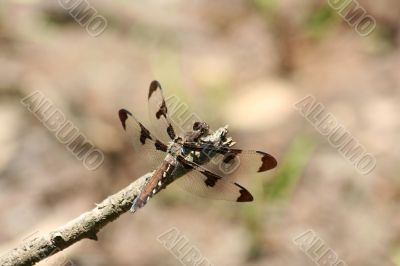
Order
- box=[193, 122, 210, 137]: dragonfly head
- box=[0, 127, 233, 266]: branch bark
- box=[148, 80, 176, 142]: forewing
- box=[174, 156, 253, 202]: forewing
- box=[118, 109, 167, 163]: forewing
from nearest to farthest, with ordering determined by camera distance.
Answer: box=[0, 127, 233, 266]: branch bark
box=[193, 122, 210, 137]: dragonfly head
box=[174, 156, 253, 202]: forewing
box=[118, 109, 167, 163]: forewing
box=[148, 80, 176, 142]: forewing

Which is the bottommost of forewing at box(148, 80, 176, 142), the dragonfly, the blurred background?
the dragonfly

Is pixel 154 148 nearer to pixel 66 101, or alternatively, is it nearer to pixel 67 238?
pixel 67 238

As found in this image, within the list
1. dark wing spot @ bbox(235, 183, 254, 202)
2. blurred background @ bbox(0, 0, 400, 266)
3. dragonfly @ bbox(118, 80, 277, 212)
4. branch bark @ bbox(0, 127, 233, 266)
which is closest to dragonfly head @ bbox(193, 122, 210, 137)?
dragonfly @ bbox(118, 80, 277, 212)

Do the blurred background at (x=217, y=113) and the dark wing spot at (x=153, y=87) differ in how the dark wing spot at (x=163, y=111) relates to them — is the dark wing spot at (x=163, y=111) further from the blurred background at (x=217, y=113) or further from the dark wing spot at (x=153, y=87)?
the blurred background at (x=217, y=113)

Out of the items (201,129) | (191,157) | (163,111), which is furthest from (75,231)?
(163,111)

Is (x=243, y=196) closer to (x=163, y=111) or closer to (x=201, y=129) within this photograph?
(x=201, y=129)

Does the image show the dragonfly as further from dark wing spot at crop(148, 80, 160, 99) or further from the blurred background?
the blurred background

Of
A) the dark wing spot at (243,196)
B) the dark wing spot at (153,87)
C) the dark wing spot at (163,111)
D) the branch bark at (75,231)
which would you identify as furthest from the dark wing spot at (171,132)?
the branch bark at (75,231)
